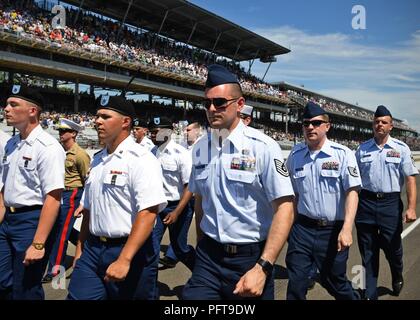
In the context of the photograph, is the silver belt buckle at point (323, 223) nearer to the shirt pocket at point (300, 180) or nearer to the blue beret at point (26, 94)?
the shirt pocket at point (300, 180)

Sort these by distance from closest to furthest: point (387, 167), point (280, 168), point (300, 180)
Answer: point (280, 168) → point (300, 180) → point (387, 167)

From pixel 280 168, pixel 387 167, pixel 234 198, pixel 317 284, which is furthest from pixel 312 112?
pixel 317 284

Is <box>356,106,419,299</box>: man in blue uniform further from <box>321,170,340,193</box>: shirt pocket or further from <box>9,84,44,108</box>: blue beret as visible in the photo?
<box>9,84,44,108</box>: blue beret

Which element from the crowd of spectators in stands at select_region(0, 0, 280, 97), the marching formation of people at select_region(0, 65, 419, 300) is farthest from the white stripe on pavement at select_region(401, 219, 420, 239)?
the crowd of spectators in stands at select_region(0, 0, 280, 97)

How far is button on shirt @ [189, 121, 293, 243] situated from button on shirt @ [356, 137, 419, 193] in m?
2.61

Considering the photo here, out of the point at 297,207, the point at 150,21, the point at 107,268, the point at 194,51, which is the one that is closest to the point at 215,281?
the point at 107,268

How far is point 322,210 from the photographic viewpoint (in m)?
3.85

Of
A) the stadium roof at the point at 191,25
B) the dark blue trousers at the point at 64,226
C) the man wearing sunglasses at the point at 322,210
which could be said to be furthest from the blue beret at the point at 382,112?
the stadium roof at the point at 191,25

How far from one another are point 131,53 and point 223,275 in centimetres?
2965

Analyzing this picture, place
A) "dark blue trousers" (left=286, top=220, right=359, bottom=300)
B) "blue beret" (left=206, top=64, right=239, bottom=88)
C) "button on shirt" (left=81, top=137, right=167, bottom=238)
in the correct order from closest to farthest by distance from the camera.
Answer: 1. "blue beret" (left=206, top=64, right=239, bottom=88)
2. "button on shirt" (left=81, top=137, right=167, bottom=238)
3. "dark blue trousers" (left=286, top=220, right=359, bottom=300)

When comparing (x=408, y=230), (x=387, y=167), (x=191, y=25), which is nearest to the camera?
(x=387, y=167)

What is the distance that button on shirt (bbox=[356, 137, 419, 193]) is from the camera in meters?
4.80

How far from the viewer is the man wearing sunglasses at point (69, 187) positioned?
525 cm

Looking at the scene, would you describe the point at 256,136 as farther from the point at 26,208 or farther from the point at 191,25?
the point at 191,25
